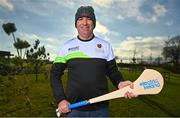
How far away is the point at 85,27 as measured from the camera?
12.4 ft

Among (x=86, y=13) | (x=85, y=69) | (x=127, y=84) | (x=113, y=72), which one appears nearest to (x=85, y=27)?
(x=86, y=13)

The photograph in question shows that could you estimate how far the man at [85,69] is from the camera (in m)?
3.60

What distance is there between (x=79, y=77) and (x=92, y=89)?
0.20 m

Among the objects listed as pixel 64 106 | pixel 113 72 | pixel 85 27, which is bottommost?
pixel 64 106

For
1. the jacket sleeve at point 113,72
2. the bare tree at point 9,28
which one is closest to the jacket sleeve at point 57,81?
the jacket sleeve at point 113,72

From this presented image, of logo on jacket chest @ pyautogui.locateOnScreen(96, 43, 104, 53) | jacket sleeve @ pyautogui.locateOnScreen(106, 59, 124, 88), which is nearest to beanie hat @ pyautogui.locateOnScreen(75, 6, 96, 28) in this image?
logo on jacket chest @ pyautogui.locateOnScreen(96, 43, 104, 53)

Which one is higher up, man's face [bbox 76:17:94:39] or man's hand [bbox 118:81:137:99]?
man's face [bbox 76:17:94:39]

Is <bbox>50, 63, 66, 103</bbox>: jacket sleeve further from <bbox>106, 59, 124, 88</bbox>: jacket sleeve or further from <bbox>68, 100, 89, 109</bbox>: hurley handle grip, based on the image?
<bbox>106, 59, 124, 88</bbox>: jacket sleeve

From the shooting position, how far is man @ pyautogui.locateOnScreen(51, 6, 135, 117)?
3.60 meters

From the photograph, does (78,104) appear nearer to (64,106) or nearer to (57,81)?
(64,106)

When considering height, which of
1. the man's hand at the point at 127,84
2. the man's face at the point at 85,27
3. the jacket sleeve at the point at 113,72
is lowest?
the man's hand at the point at 127,84

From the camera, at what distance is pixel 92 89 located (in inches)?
142

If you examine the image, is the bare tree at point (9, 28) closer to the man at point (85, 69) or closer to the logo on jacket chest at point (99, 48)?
the man at point (85, 69)

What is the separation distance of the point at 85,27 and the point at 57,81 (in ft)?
2.34
